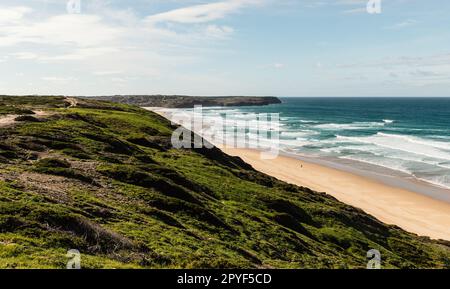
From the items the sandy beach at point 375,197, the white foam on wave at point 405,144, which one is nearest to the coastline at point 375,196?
the sandy beach at point 375,197

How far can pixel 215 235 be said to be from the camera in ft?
69.0

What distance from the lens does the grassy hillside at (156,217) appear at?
15438 mm

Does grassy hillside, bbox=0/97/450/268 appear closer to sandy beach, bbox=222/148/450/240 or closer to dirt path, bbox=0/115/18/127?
dirt path, bbox=0/115/18/127

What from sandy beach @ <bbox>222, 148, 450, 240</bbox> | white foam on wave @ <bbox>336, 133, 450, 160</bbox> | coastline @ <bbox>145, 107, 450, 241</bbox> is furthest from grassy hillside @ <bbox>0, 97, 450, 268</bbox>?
white foam on wave @ <bbox>336, 133, 450, 160</bbox>

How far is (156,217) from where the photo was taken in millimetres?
21219

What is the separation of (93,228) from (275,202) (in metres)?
17.3

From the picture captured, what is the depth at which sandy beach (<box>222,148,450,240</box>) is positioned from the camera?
1630 inches

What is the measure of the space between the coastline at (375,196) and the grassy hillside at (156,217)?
317 inches

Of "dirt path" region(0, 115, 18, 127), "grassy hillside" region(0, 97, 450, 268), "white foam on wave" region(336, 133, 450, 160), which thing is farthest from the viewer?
"white foam on wave" region(336, 133, 450, 160)

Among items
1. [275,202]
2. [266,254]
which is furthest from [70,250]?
[275,202]

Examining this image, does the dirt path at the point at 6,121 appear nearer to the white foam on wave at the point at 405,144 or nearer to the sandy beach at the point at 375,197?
the sandy beach at the point at 375,197

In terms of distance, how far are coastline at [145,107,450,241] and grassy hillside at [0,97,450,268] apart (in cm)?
805

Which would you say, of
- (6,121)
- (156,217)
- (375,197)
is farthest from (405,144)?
(156,217)
